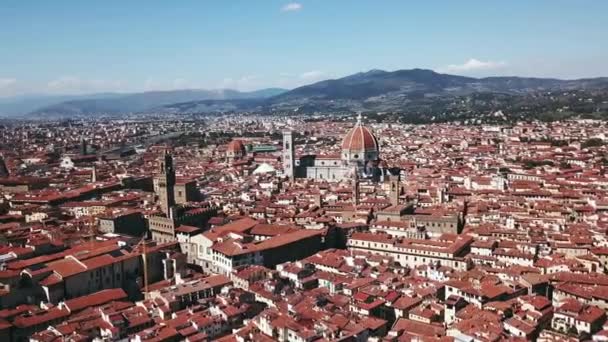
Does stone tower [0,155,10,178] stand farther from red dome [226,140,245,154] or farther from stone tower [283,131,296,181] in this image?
stone tower [283,131,296,181]

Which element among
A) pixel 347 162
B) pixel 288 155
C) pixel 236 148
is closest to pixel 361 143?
pixel 347 162

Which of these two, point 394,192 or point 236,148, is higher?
point 394,192

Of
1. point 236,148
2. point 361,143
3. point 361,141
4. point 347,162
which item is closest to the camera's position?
point 361,143

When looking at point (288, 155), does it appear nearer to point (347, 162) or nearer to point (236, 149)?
point (347, 162)

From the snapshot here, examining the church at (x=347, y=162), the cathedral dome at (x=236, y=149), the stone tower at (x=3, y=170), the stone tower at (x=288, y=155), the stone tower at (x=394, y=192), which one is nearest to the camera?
the stone tower at (x=394, y=192)

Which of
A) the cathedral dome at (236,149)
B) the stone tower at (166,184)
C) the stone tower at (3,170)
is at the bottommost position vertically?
the stone tower at (3,170)

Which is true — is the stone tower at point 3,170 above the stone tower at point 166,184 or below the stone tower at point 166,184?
below

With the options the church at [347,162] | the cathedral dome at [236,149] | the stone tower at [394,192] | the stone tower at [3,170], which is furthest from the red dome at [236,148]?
the stone tower at [394,192]

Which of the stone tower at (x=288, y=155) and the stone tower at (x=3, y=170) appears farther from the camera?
the stone tower at (x=3, y=170)

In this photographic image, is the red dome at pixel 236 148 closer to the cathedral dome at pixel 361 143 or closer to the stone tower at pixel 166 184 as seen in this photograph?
the cathedral dome at pixel 361 143
